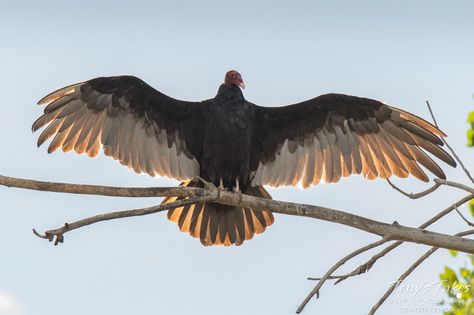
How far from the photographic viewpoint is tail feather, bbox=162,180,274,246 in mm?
7117

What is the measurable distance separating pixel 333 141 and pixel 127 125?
1.74m

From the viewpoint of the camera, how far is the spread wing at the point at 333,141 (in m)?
7.12

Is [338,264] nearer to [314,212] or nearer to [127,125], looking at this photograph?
[314,212]

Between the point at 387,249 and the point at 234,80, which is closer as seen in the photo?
the point at 387,249

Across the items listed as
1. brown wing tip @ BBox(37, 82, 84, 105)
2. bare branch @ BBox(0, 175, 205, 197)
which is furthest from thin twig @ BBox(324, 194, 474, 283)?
brown wing tip @ BBox(37, 82, 84, 105)

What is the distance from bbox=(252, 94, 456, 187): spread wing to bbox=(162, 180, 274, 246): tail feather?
32cm

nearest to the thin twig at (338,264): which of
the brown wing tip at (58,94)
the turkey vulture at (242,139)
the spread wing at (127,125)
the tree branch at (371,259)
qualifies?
the tree branch at (371,259)

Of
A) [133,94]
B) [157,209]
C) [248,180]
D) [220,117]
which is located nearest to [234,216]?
[248,180]

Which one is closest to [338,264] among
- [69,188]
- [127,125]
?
[69,188]

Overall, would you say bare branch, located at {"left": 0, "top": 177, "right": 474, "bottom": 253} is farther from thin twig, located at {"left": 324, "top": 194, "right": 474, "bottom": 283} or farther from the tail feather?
the tail feather

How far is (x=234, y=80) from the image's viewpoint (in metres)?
7.08

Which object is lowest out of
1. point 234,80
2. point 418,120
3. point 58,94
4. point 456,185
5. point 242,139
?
point 456,185

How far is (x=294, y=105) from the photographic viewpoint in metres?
7.34

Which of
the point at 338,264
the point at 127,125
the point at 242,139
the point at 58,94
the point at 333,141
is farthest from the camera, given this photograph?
the point at 333,141
